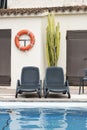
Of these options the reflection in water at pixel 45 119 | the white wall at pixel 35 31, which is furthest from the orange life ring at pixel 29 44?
the reflection in water at pixel 45 119

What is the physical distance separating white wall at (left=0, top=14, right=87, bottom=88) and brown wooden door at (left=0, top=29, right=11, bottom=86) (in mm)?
515

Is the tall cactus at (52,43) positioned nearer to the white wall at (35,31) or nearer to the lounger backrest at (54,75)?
the white wall at (35,31)

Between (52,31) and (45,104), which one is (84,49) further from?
(45,104)

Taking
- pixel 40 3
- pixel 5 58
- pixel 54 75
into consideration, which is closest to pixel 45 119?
pixel 54 75

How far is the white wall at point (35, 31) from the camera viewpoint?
18375mm

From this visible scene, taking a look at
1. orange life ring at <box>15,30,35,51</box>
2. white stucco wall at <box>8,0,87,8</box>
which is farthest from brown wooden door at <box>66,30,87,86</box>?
white stucco wall at <box>8,0,87,8</box>

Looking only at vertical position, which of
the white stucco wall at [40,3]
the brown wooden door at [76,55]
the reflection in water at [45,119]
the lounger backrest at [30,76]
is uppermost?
the white stucco wall at [40,3]

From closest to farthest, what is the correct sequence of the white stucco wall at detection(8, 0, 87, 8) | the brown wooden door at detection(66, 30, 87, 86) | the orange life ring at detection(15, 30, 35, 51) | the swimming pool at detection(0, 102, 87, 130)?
the swimming pool at detection(0, 102, 87, 130), the orange life ring at detection(15, 30, 35, 51), the brown wooden door at detection(66, 30, 87, 86), the white stucco wall at detection(8, 0, 87, 8)

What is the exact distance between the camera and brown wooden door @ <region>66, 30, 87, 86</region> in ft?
61.8

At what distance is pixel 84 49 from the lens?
61.9 feet

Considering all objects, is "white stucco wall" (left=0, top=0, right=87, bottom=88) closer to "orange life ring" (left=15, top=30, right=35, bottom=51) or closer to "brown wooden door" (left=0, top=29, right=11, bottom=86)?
"orange life ring" (left=15, top=30, right=35, bottom=51)

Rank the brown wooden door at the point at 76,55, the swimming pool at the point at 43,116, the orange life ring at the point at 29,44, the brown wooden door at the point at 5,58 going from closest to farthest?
the swimming pool at the point at 43,116, the orange life ring at the point at 29,44, the brown wooden door at the point at 76,55, the brown wooden door at the point at 5,58

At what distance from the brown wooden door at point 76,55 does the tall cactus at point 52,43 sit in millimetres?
837

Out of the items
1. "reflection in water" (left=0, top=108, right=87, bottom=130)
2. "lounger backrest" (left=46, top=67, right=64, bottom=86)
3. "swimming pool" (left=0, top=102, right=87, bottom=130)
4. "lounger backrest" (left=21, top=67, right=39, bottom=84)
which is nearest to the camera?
"reflection in water" (left=0, top=108, right=87, bottom=130)
